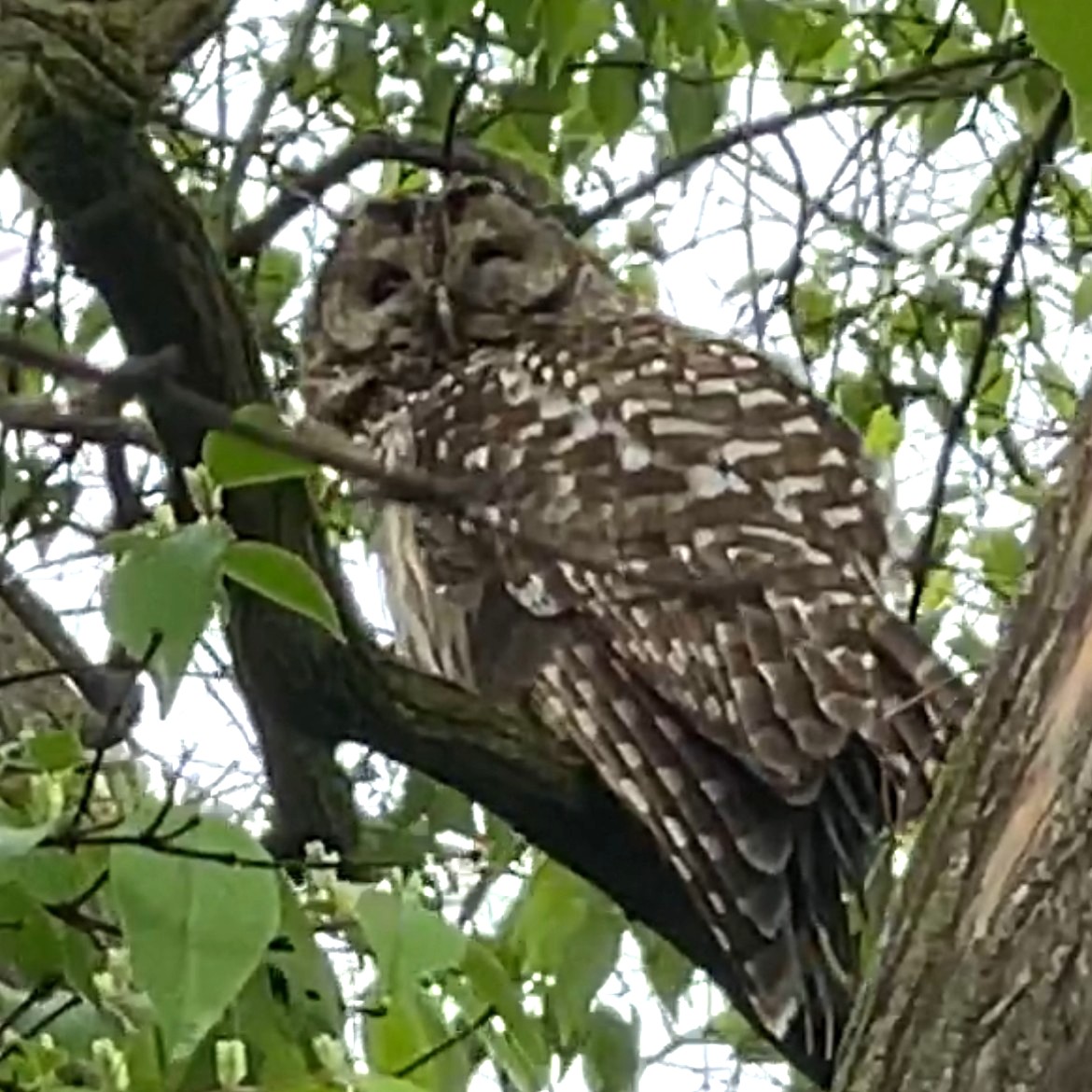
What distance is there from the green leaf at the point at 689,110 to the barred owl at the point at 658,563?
34 cm

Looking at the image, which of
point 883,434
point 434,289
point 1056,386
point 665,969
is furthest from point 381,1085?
point 434,289

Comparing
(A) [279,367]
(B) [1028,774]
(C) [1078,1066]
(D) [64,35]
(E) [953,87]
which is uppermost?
(A) [279,367]

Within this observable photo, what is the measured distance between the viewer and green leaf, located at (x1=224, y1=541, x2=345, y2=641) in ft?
3.38

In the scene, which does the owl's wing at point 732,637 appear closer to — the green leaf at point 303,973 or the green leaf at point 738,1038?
the green leaf at point 738,1038

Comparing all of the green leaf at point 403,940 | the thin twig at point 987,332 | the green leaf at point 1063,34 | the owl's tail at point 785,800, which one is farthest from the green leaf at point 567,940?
the green leaf at point 1063,34

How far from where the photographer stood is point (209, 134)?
2.48 meters

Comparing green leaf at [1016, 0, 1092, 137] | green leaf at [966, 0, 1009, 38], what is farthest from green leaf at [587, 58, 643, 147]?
green leaf at [1016, 0, 1092, 137]

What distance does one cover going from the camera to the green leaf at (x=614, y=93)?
2.37 m

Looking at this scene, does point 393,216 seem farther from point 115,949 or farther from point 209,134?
point 115,949

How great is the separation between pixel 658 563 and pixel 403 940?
4.91 ft

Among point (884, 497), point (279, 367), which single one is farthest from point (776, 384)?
point (279, 367)

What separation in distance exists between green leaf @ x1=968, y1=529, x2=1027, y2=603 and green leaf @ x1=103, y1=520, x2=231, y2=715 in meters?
1.49

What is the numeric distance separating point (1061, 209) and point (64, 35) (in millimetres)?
1728

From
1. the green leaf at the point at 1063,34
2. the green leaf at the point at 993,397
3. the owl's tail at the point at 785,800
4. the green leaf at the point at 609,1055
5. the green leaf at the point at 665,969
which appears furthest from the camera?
the green leaf at the point at 993,397
